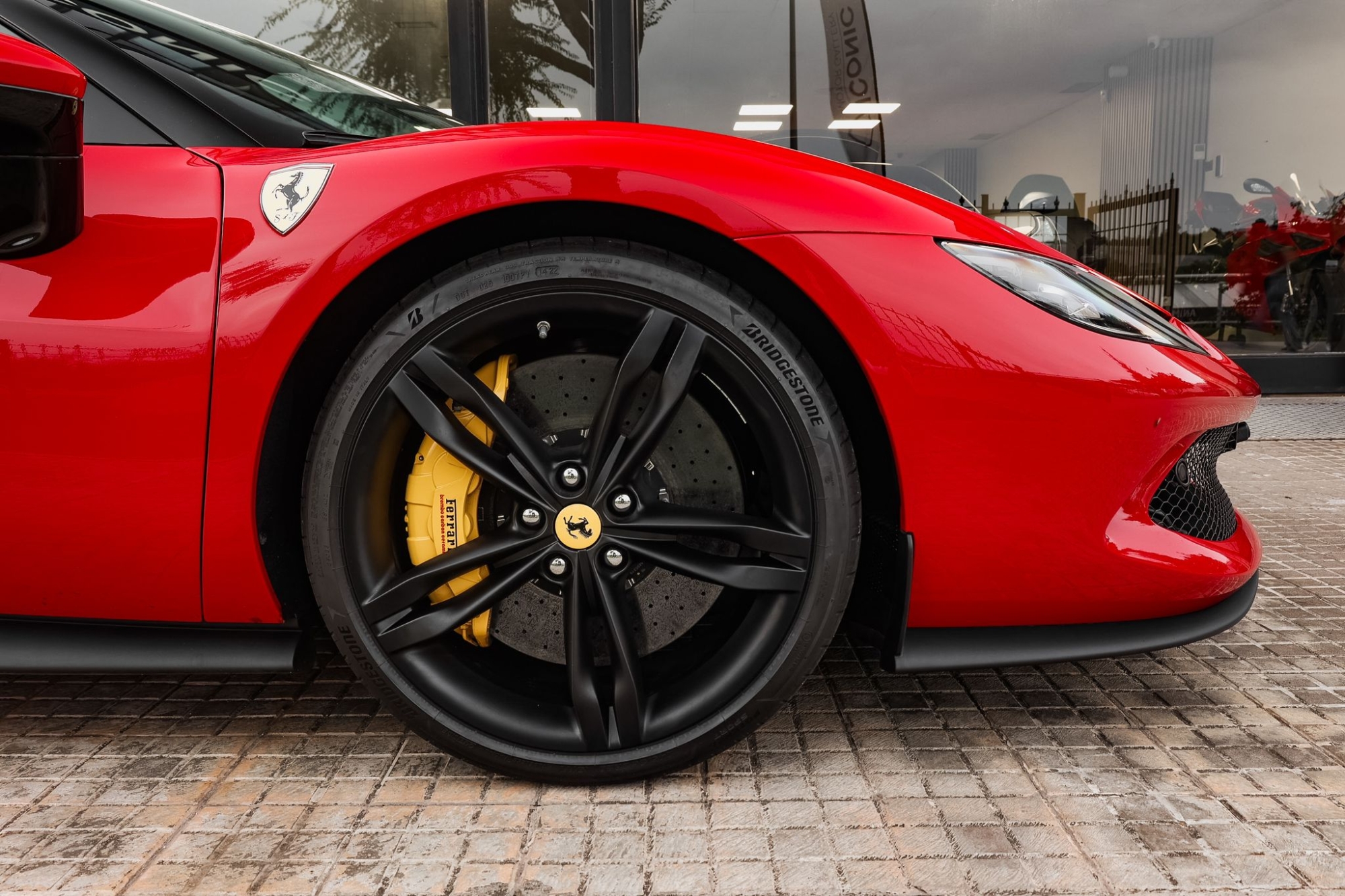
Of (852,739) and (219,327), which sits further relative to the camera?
(852,739)

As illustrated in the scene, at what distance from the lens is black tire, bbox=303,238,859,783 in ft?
4.80

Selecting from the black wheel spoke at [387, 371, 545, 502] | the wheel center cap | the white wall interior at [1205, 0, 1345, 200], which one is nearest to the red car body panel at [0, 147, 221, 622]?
the black wheel spoke at [387, 371, 545, 502]

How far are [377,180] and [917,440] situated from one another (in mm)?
969

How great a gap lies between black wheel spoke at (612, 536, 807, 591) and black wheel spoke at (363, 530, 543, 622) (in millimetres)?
175

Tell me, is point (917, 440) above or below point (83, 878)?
above

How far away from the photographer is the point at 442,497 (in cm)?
159

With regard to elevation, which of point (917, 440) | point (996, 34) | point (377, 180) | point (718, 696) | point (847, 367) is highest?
point (996, 34)

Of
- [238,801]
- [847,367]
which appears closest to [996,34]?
[847,367]

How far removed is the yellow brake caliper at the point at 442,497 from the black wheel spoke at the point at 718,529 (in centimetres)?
29

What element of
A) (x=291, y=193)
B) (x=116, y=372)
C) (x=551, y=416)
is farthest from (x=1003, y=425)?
(x=116, y=372)

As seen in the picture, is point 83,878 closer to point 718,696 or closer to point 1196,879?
point 718,696

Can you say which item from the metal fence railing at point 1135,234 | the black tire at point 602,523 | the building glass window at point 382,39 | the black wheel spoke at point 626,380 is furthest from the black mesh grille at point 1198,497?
the metal fence railing at point 1135,234

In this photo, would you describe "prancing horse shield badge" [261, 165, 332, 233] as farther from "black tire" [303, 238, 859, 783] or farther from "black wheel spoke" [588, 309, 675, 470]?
"black wheel spoke" [588, 309, 675, 470]

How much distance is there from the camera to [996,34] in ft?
19.4
